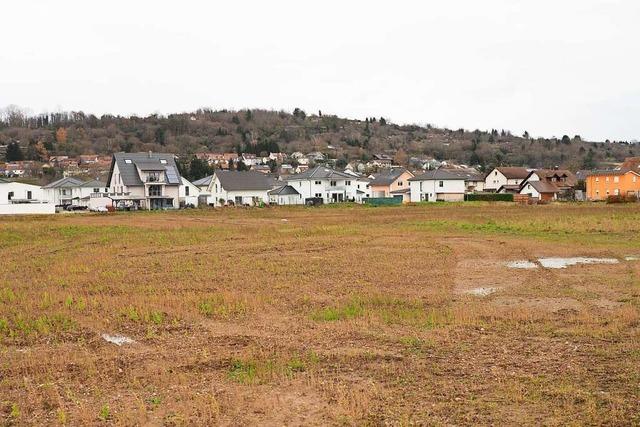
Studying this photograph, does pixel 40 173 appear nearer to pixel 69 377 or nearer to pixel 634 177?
pixel 634 177

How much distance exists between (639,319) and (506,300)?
2.68m

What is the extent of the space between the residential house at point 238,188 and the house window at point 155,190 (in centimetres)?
745

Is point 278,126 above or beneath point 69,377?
above

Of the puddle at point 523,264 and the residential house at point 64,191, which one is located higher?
the residential house at point 64,191

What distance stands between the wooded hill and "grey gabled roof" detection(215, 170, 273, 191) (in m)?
62.8

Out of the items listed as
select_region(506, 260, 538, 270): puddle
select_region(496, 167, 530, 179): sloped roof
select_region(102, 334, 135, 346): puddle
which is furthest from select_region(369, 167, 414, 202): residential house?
select_region(102, 334, 135, 346): puddle

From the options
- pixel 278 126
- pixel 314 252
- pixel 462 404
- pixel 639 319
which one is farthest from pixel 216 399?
pixel 278 126

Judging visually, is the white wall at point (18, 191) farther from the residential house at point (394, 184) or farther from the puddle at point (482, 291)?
the puddle at point (482, 291)

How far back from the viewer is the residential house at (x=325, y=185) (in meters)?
Answer: 83.2

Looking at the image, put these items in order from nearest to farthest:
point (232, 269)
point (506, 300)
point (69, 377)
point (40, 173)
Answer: point (69, 377) < point (506, 300) < point (232, 269) < point (40, 173)

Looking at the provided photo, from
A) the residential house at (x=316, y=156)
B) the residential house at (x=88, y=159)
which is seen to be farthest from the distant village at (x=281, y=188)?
the residential house at (x=316, y=156)

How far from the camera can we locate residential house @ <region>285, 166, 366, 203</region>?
3278 inches

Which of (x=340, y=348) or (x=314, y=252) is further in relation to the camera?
(x=314, y=252)

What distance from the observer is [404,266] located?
17.5 m
